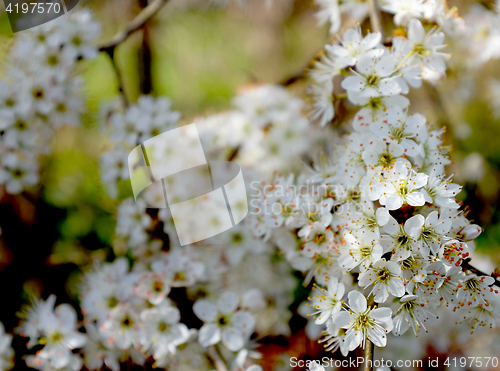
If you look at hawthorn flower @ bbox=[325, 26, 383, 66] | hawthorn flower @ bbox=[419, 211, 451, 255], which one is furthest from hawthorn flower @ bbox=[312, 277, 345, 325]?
hawthorn flower @ bbox=[325, 26, 383, 66]

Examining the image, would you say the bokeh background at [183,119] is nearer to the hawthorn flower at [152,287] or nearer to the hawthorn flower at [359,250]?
the hawthorn flower at [152,287]

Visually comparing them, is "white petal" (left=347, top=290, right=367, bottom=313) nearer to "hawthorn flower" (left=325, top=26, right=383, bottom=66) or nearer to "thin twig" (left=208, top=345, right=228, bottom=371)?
"thin twig" (left=208, top=345, right=228, bottom=371)

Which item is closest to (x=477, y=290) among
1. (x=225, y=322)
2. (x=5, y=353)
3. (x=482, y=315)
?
(x=482, y=315)

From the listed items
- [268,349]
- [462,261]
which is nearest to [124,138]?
[268,349]

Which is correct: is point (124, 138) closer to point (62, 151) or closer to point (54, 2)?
point (54, 2)

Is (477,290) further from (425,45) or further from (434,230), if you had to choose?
(425,45)

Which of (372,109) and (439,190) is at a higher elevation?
(372,109)
